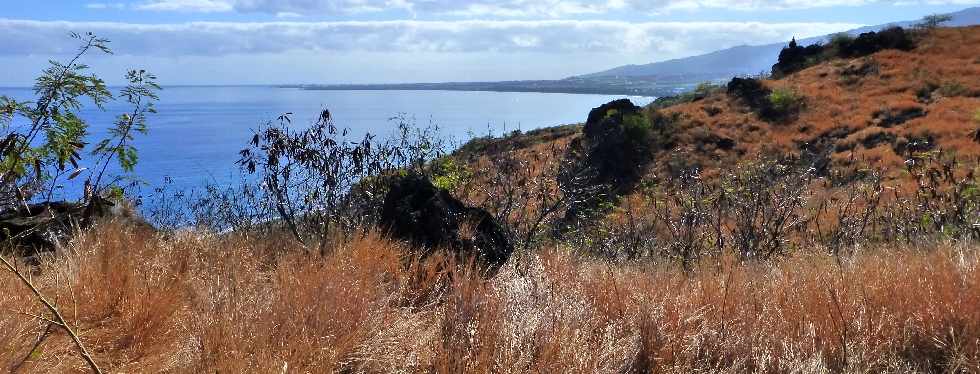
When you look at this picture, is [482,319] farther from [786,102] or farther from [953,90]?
[953,90]

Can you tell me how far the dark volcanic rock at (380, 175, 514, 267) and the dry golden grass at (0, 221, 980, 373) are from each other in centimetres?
60

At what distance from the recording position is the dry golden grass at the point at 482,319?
120 inches

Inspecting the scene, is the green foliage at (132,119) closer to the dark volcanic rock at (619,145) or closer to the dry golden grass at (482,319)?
the dry golden grass at (482,319)

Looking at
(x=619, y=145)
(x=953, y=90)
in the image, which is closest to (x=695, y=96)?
(x=953, y=90)

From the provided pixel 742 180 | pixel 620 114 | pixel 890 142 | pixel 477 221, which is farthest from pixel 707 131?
pixel 477 221

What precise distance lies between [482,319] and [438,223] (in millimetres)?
2159

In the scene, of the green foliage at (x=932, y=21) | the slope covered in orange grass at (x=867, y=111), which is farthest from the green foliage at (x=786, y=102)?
the green foliage at (x=932, y=21)

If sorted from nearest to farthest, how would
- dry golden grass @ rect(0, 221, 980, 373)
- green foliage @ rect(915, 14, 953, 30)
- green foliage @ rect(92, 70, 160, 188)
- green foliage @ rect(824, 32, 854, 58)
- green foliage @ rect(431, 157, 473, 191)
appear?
dry golden grass @ rect(0, 221, 980, 373) < green foliage @ rect(92, 70, 160, 188) < green foliage @ rect(431, 157, 473, 191) < green foliage @ rect(824, 32, 854, 58) < green foliage @ rect(915, 14, 953, 30)

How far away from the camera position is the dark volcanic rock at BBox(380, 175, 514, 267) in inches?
213

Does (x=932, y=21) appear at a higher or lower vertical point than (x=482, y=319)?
higher

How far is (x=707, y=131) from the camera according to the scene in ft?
116

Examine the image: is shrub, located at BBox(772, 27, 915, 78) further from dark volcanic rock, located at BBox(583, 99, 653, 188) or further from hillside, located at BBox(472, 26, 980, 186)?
dark volcanic rock, located at BBox(583, 99, 653, 188)

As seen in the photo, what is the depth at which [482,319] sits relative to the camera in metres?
3.53

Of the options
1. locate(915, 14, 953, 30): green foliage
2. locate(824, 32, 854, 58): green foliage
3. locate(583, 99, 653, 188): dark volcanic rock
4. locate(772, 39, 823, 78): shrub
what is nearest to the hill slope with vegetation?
locate(583, 99, 653, 188): dark volcanic rock
